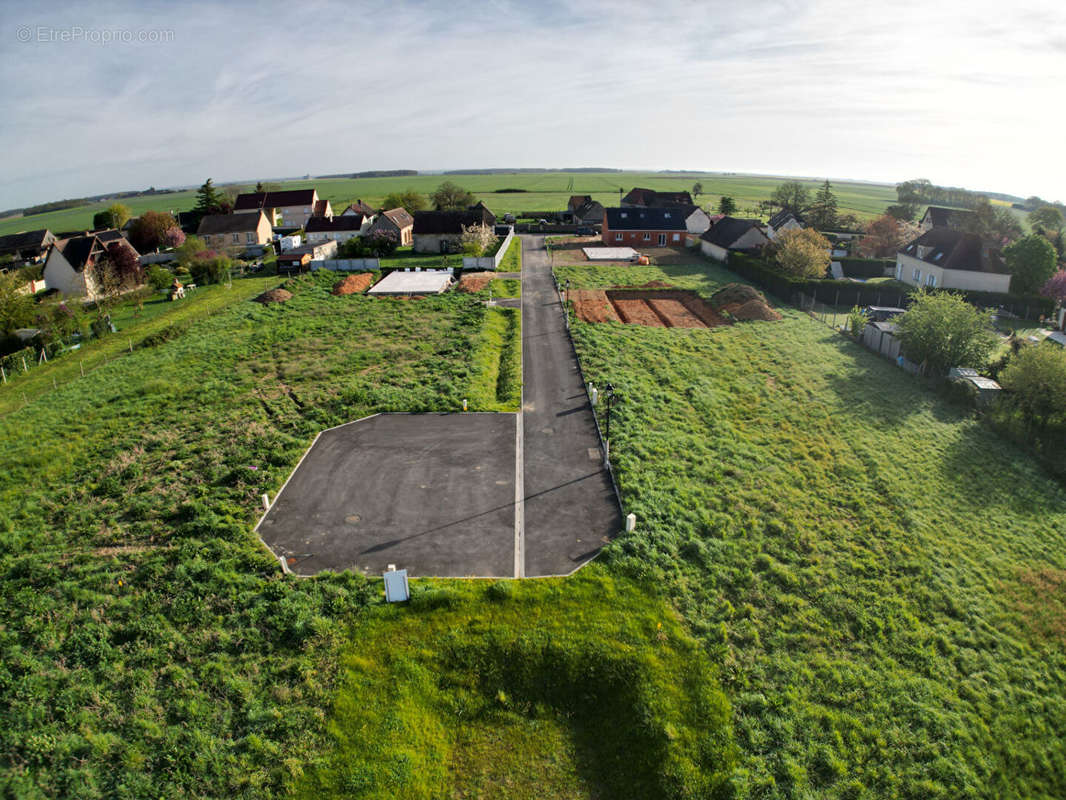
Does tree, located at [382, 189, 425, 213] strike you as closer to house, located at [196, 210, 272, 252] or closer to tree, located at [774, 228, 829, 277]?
house, located at [196, 210, 272, 252]

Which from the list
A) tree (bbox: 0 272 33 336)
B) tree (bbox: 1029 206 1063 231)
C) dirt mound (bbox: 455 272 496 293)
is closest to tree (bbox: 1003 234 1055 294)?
tree (bbox: 1029 206 1063 231)

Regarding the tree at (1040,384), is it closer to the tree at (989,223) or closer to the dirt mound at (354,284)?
the dirt mound at (354,284)

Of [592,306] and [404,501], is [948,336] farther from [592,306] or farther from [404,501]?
[404,501]

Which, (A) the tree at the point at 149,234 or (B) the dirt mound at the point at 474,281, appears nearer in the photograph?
(B) the dirt mound at the point at 474,281

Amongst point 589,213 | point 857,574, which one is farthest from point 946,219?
point 857,574

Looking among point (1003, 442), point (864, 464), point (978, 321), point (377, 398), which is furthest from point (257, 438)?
point (978, 321)

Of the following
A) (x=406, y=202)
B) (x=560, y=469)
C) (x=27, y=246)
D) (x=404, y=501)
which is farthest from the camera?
(x=406, y=202)

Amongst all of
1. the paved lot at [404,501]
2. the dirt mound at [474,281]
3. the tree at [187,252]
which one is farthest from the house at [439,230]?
the paved lot at [404,501]
